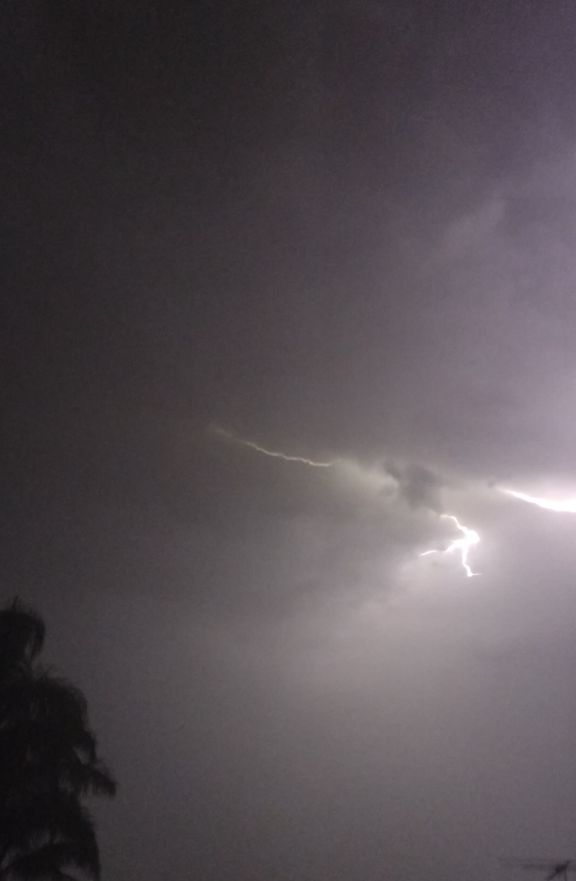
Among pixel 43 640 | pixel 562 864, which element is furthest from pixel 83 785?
pixel 562 864

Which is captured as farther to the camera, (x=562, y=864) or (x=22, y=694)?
(x=562, y=864)

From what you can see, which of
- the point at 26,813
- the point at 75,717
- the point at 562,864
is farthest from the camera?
the point at 562,864

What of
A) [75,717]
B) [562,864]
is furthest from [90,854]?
[562,864]

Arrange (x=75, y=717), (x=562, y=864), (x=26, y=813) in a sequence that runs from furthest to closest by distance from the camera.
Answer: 1. (x=562, y=864)
2. (x=75, y=717)
3. (x=26, y=813)

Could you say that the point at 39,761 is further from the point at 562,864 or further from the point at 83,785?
the point at 562,864

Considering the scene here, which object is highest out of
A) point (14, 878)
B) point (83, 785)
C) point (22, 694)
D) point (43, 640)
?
point (43, 640)

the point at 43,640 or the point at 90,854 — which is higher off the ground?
the point at 43,640
